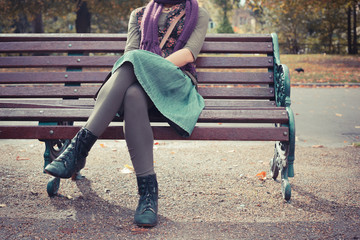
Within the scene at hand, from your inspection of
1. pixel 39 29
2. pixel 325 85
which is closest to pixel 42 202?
pixel 325 85

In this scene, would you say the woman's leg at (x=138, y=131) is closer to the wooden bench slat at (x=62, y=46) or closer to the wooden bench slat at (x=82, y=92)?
the wooden bench slat at (x=82, y=92)

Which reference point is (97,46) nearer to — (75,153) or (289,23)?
(75,153)

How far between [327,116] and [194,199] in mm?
4520

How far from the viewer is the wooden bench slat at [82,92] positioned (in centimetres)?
369

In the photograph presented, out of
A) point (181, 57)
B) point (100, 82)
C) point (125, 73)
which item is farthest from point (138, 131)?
point (100, 82)

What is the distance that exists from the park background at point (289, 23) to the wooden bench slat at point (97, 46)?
28.7ft

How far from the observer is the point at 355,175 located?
3980 millimetres

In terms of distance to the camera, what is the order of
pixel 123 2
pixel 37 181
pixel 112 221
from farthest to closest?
pixel 123 2 → pixel 37 181 → pixel 112 221

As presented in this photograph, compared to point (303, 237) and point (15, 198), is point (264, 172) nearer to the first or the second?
point (303, 237)

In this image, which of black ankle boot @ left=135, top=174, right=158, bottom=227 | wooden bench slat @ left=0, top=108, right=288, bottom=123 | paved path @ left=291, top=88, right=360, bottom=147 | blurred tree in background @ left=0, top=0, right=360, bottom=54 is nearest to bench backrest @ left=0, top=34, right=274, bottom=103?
wooden bench slat @ left=0, top=108, right=288, bottom=123

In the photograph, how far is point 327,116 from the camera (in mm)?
7137

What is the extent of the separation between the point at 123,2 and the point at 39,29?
20.7 ft

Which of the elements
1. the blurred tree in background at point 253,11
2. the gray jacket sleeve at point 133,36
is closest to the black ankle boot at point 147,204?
the gray jacket sleeve at point 133,36

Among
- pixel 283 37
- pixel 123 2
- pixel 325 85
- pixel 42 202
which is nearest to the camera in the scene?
pixel 42 202
